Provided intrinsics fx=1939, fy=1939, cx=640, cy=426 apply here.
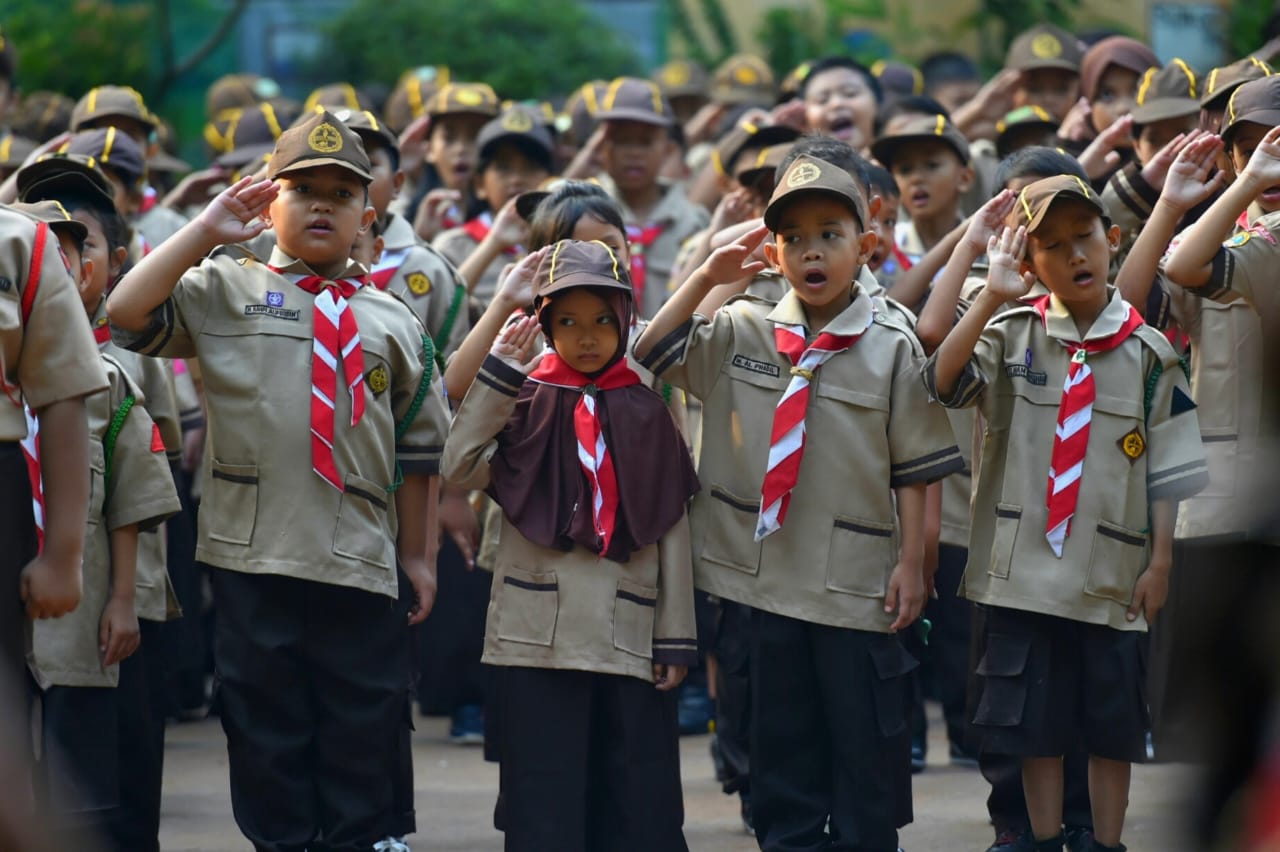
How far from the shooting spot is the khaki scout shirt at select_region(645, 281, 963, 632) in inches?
204

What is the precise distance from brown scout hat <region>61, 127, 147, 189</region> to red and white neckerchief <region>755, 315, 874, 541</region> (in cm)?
293

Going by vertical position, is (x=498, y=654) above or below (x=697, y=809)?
above

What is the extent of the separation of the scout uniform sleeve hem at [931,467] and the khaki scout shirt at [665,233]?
8.71ft

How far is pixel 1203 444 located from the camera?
18.3 ft

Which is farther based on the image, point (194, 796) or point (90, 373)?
point (194, 796)

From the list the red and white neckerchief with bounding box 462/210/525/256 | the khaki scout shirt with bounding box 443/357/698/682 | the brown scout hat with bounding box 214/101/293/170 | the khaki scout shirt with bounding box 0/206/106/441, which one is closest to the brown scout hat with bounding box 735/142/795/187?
the red and white neckerchief with bounding box 462/210/525/256

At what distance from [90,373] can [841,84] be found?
5319 mm

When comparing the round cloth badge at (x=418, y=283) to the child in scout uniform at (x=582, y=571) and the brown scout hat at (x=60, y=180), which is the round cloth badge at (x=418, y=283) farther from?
the child in scout uniform at (x=582, y=571)

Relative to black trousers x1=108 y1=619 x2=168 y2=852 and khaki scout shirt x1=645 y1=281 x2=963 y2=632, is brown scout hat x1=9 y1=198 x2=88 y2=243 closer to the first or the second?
black trousers x1=108 y1=619 x2=168 y2=852

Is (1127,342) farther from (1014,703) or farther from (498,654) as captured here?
(498,654)

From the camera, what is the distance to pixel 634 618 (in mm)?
5043

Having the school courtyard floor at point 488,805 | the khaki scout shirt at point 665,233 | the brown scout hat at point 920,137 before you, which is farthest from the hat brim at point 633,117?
the school courtyard floor at point 488,805

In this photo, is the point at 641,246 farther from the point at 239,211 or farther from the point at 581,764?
the point at 581,764

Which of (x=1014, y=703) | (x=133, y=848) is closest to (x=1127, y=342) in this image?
(x=1014, y=703)
